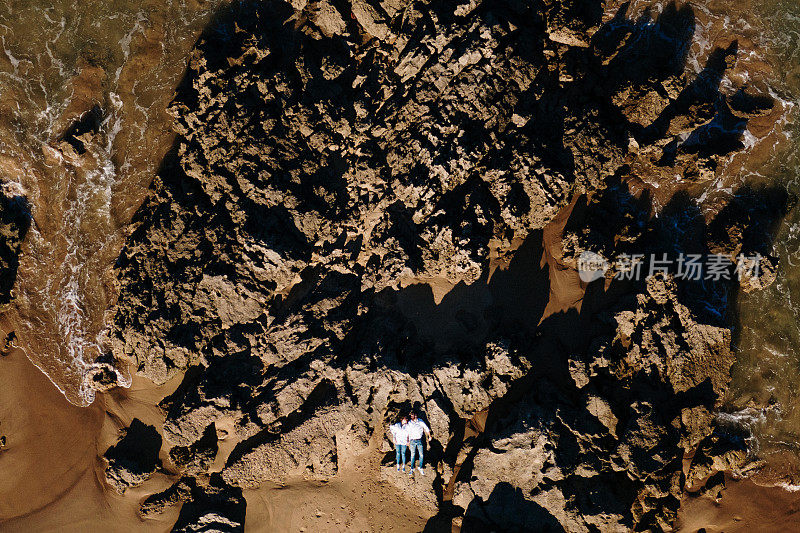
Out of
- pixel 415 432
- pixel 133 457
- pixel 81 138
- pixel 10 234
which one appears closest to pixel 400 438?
pixel 415 432

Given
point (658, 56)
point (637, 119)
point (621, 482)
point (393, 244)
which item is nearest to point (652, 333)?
point (621, 482)

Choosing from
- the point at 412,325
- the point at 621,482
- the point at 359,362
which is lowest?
the point at 621,482

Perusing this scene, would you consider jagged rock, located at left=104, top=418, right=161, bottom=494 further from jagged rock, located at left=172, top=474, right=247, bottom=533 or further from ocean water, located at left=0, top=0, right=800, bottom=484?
ocean water, located at left=0, top=0, right=800, bottom=484

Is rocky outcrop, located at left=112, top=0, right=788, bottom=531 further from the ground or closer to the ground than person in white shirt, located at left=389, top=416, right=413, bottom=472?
further from the ground

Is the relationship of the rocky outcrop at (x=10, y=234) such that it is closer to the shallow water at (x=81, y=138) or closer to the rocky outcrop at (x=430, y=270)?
the shallow water at (x=81, y=138)

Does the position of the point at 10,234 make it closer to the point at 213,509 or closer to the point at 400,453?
the point at 213,509

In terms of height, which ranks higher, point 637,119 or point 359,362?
point 637,119

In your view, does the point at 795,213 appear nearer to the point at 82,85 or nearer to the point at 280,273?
the point at 280,273

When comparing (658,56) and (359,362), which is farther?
(658,56)

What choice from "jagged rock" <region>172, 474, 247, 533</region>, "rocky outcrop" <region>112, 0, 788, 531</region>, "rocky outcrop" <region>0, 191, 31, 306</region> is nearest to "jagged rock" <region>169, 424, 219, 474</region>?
"rocky outcrop" <region>112, 0, 788, 531</region>
